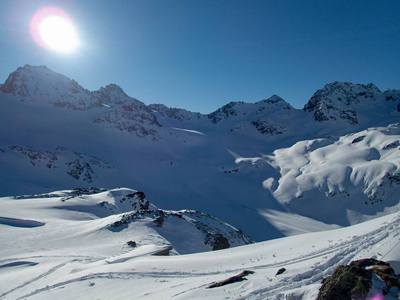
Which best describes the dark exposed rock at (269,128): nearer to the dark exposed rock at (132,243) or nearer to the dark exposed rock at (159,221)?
the dark exposed rock at (159,221)

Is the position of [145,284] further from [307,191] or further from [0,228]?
[307,191]

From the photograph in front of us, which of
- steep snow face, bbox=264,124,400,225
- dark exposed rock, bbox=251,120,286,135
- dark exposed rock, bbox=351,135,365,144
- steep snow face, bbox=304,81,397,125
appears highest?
steep snow face, bbox=304,81,397,125

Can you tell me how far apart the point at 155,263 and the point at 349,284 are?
902 centimetres

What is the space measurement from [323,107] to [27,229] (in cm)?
15074

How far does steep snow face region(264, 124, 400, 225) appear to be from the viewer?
67.3m

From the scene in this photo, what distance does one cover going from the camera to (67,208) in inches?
1248

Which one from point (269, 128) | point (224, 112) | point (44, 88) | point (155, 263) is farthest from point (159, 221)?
point (224, 112)

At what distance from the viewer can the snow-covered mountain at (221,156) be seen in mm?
66938

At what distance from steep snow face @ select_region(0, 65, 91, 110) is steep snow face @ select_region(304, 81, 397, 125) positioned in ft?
404

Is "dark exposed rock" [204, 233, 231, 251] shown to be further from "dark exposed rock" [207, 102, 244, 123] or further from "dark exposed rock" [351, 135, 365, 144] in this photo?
"dark exposed rock" [207, 102, 244, 123]

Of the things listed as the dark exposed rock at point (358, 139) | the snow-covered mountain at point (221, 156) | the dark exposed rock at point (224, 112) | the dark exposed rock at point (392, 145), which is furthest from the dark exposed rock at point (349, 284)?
the dark exposed rock at point (224, 112)

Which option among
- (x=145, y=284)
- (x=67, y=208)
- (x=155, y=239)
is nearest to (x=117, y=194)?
(x=67, y=208)

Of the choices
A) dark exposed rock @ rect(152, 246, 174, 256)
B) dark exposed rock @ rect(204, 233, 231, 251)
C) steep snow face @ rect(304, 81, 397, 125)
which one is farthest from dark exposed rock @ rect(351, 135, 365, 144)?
dark exposed rock @ rect(152, 246, 174, 256)

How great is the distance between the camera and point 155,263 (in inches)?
516
